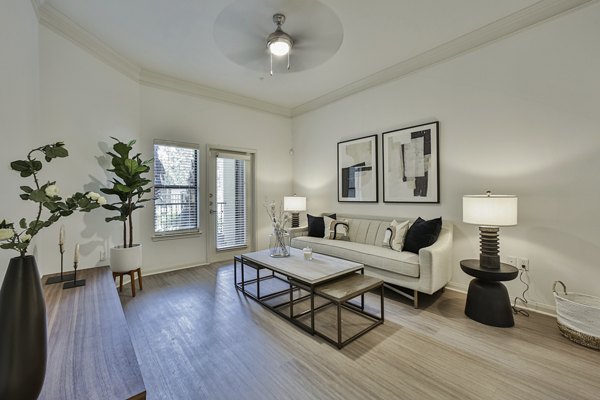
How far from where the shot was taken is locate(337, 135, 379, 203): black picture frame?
400 cm

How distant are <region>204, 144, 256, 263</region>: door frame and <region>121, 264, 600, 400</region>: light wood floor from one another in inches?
68.8

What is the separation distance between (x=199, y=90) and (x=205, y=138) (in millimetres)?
772

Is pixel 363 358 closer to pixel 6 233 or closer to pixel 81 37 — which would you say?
pixel 6 233

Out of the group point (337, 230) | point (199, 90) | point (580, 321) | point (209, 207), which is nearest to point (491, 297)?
point (580, 321)

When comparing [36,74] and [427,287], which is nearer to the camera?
[36,74]

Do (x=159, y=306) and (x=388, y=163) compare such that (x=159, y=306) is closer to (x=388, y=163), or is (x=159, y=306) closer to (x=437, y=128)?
(x=388, y=163)

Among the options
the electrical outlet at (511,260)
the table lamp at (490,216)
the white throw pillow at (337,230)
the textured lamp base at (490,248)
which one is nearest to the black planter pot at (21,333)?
the table lamp at (490,216)

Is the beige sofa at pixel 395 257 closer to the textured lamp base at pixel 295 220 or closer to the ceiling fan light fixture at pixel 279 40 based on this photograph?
the textured lamp base at pixel 295 220

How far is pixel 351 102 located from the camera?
14.3 feet

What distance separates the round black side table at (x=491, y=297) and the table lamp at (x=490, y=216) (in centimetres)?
13

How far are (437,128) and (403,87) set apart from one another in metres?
0.82

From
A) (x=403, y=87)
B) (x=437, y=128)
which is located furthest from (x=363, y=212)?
(x=403, y=87)

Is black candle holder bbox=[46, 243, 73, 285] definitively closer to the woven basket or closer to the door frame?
the door frame

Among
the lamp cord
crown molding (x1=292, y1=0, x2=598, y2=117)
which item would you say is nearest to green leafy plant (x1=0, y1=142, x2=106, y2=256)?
the lamp cord
